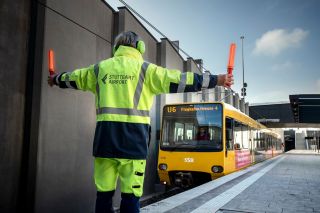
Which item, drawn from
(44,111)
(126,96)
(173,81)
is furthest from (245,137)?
(126,96)

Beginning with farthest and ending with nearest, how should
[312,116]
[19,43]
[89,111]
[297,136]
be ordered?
[297,136] < [312,116] < [89,111] < [19,43]

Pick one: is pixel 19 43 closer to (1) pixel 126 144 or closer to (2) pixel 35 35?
(2) pixel 35 35

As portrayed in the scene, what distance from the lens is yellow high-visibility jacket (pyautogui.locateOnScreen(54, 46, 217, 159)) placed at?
276cm

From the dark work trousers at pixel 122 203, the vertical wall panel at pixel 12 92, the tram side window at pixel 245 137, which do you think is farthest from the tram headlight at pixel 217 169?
the dark work trousers at pixel 122 203

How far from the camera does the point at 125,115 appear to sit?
280cm

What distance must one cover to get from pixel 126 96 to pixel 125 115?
17cm

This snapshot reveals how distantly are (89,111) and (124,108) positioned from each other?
7244 millimetres

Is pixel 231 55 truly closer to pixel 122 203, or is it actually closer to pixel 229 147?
pixel 122 203

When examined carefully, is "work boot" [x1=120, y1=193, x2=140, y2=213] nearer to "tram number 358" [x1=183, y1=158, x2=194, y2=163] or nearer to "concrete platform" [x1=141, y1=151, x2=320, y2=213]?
"concrete platform" [x1=141, y1=151, x2=320, y2=213]

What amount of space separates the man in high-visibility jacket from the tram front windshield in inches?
298

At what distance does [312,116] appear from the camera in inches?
1018

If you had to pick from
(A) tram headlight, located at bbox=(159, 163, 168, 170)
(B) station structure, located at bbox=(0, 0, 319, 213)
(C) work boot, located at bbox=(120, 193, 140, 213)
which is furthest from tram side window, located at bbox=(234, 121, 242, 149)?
(C) work boot, located at bbox=(120, 193, 140, 213)

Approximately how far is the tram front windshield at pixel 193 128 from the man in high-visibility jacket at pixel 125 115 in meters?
7.57

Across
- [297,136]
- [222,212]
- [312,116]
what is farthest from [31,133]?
[297,136]
